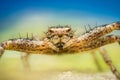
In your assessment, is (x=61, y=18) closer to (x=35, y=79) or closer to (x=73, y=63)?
(x=73, y=63)

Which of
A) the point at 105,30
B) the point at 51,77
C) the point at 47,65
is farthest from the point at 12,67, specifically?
the point at 105,30

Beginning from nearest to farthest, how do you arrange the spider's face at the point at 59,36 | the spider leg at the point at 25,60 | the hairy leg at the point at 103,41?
the hairy leg at the point at 103,41 < the spider's face at the point at 59,36 < the spider leg at the point at 25,60

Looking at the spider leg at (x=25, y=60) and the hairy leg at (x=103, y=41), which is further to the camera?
the spider leg at (x=25, y=60)

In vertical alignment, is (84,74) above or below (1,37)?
below

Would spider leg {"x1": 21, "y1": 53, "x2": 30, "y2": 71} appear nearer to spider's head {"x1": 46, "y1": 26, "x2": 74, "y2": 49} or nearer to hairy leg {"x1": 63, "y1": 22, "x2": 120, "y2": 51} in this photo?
spider's head {"x1": 46, "y1": 26, "x2": 74, "y2": 49}

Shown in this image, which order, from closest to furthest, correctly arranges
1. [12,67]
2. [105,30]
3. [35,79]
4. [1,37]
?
1. [105,30]
2. [35,79]
3. [12,67]
4. [1,37]

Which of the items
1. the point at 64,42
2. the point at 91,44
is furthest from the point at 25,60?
the point at 91,44

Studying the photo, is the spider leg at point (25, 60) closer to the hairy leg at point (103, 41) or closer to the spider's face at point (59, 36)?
the spider's face at point (59, 36)

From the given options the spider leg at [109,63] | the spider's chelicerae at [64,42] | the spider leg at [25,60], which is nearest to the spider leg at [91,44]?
the spider's chelicerae at [64,42]
